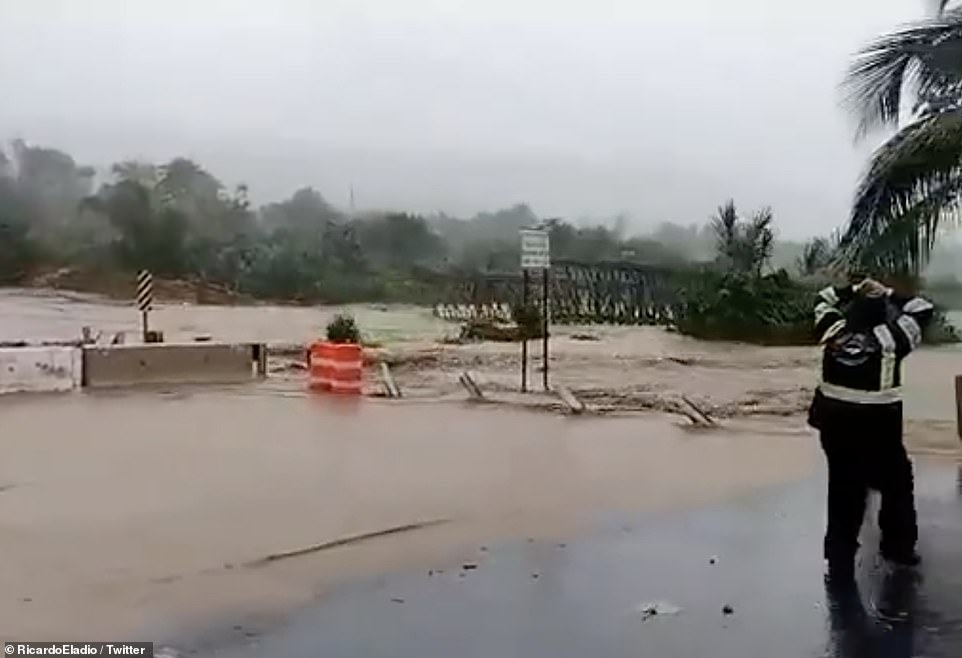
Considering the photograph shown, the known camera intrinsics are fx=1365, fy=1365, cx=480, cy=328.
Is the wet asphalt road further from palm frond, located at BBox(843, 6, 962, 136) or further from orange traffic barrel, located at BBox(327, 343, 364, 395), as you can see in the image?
orange traffic barrel, located at BBox(327, 343, 364, 395)

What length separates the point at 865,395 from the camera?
734cm

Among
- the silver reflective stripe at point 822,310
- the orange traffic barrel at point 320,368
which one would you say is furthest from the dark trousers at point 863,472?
the orange traffic barrel at point 320,368

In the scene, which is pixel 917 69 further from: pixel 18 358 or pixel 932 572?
pixel 18 358

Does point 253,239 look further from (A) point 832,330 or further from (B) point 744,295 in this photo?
(A) point 832,330

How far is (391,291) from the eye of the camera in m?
64.2

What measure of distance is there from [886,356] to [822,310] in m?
0.60

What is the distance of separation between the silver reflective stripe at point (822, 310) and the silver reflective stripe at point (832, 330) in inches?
4.8

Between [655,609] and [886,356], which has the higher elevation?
[886,356]

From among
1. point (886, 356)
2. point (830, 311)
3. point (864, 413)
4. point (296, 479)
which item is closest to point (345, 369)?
point (296, 479)

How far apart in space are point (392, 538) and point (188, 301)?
53.7 meters

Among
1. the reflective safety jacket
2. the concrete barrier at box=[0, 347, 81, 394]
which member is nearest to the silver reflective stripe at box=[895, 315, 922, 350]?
the reflective safety jacket

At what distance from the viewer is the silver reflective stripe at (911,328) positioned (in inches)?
289

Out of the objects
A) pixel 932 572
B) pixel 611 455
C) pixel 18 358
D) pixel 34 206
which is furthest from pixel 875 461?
pixel 34 206

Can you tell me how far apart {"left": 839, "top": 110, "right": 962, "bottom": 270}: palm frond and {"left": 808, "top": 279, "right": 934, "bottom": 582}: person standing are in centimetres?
186
